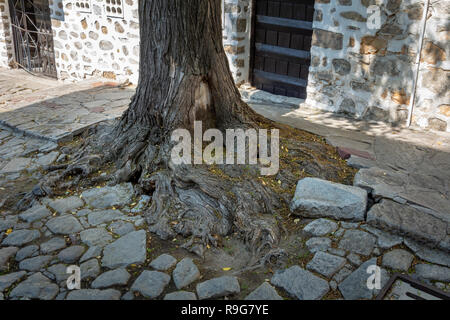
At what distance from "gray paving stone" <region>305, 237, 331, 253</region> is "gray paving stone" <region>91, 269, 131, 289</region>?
1324 mm

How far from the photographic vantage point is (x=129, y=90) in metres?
7.48

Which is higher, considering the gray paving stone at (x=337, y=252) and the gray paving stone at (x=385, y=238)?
A: the gray paving stone at (x=385, y=238)

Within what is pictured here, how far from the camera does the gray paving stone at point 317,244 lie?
3188 mm

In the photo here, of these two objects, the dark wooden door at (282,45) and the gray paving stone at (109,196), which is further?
the dark wooden door at (282,45)

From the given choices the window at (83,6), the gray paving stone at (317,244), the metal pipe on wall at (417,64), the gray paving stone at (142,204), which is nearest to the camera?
the gray paving stone at (317,244)

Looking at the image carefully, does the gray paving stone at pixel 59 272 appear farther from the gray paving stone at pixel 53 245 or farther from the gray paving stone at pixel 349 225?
the gray paving stone at pixel 349 225

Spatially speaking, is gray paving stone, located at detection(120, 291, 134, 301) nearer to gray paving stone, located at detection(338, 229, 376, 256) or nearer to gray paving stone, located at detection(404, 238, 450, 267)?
gray paving stone, located at detection(338, 229, 376, 256)

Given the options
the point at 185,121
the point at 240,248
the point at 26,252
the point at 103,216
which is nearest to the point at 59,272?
the point at 26,252

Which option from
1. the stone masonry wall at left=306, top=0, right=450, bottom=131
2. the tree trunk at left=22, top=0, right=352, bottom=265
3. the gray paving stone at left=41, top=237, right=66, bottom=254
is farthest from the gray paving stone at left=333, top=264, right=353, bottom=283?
the stone masonry wall at left=306, top=0, right=450, bottom=131

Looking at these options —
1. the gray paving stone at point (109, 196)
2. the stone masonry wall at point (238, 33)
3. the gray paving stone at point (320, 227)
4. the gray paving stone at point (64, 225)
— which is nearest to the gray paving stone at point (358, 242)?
the gray paving stone at point (320, 227)

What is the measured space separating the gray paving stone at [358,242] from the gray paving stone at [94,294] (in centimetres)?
163

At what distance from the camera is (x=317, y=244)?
323 centimetres

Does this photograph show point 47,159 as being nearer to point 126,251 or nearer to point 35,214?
point 35,214
